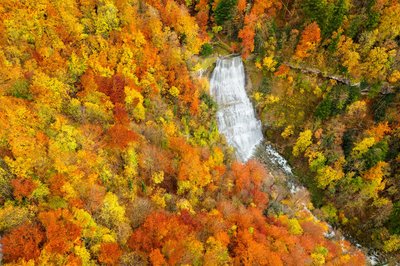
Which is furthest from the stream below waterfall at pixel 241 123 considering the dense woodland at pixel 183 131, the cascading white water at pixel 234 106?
the dense woodland at pixel 183 131

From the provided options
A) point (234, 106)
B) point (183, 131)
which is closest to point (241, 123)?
point (234, 106)

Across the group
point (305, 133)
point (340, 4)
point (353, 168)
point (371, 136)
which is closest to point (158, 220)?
point (305, 133)

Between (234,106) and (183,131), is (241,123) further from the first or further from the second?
(183,131)

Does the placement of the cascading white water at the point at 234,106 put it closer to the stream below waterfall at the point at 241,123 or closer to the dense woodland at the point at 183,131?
the stream below waterfall at the point at 241,123

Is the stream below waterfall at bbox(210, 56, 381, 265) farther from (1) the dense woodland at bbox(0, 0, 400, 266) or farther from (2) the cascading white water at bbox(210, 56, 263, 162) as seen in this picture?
(1) the dense woodland at bbox(0, 0, 400, 266)

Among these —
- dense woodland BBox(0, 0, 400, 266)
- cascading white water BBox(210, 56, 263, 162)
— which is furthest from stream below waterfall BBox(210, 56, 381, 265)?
dense woodland BBox(0, 0, 400, 266)

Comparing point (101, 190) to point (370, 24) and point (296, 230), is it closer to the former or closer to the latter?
point (296, 230)

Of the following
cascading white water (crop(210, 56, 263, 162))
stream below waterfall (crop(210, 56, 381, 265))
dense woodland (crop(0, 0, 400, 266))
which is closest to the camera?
dense woodland (crop(0, 0, 400, 266))
